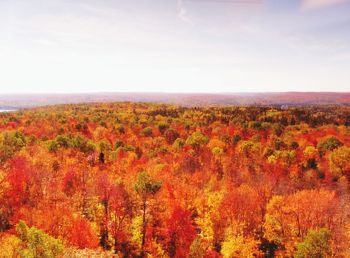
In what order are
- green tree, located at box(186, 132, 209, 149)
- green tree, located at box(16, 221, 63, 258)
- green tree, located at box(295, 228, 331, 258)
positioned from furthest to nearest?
green tree, located at box(186, 132, 209, 149), green tree, located at box(295, 228, 331, 258), green tree, located at box(16, 221, 63, 258)

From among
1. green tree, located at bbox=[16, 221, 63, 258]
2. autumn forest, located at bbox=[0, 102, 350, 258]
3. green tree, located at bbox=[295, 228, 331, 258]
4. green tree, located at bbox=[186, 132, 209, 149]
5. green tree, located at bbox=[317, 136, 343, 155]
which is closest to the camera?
green tree, located at bbox=[16, 221, 63, 258]

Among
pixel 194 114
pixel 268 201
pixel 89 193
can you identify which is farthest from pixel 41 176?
pixel 194 114

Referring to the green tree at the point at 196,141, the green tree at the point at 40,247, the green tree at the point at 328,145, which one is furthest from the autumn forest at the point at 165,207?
the green tree at the point at 196,141

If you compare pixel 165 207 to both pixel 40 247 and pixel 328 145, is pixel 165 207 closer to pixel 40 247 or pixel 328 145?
pixel 40 247

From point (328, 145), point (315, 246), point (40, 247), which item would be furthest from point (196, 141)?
point (40, 247)

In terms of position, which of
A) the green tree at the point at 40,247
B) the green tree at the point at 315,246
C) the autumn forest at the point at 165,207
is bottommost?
the autumn forest at the point at 165,207

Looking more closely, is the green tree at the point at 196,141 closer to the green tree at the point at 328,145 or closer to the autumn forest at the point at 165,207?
the autumn forest at the point at 165,207

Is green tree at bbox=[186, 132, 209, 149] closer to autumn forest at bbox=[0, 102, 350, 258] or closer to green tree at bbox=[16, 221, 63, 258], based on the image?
autumn forest at bbox=[0, 102, 350, 258]

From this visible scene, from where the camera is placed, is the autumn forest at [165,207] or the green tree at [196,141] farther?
the green tree at [196,141]

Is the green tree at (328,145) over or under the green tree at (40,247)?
under

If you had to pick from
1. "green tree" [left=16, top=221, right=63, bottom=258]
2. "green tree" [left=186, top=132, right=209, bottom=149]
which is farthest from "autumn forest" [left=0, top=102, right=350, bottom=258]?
"green tree" [left=186, top=132, right=209, bottom=149]

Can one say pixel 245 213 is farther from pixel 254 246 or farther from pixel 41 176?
pixel 41 176
